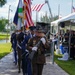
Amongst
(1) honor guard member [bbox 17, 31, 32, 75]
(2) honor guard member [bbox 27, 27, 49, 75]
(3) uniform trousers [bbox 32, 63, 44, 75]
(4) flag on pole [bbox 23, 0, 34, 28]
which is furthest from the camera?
(4) flag on pole [bbox 23, 0, 34, 28]

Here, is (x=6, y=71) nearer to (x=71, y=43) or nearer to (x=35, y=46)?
(x=35, y=46)

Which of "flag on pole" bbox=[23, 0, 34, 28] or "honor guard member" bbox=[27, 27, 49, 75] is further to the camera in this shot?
"flag on pole" bbox=[23, 0, 34, 28]

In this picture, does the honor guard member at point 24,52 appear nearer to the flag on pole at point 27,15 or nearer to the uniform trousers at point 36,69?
the flag on pole at point 27,15

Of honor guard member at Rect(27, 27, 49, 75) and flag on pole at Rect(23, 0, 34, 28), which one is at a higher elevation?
flag on pole at Rect(23, 0, 34, 28)

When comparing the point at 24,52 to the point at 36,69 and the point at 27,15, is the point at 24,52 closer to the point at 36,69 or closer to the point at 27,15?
the point at 36,69

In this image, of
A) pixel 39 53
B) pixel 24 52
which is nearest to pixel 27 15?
pixel 24 52

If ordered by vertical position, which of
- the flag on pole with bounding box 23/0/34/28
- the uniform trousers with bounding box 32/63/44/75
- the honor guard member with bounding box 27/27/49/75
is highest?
the flag on pole with bounding box 23/0/34/28

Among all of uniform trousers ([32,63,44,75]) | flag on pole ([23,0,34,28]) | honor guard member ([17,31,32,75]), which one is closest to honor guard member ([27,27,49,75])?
uniform trousers ([32,63,44,75])

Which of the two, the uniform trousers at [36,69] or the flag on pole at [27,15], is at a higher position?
the flag on pole at [27,15]

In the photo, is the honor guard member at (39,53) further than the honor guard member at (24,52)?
No

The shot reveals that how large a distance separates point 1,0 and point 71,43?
7.05 metres

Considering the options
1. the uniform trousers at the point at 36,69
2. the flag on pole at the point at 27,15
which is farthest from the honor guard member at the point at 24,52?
the uniform trousers at the point at 36,69

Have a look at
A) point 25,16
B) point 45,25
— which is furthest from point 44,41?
point 45,25

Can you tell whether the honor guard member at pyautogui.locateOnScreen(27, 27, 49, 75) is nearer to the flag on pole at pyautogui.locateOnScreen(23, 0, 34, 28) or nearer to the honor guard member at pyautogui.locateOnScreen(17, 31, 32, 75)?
the honor guard member at pyautogui.locateOnScreen(17, 31, 32, 75)
